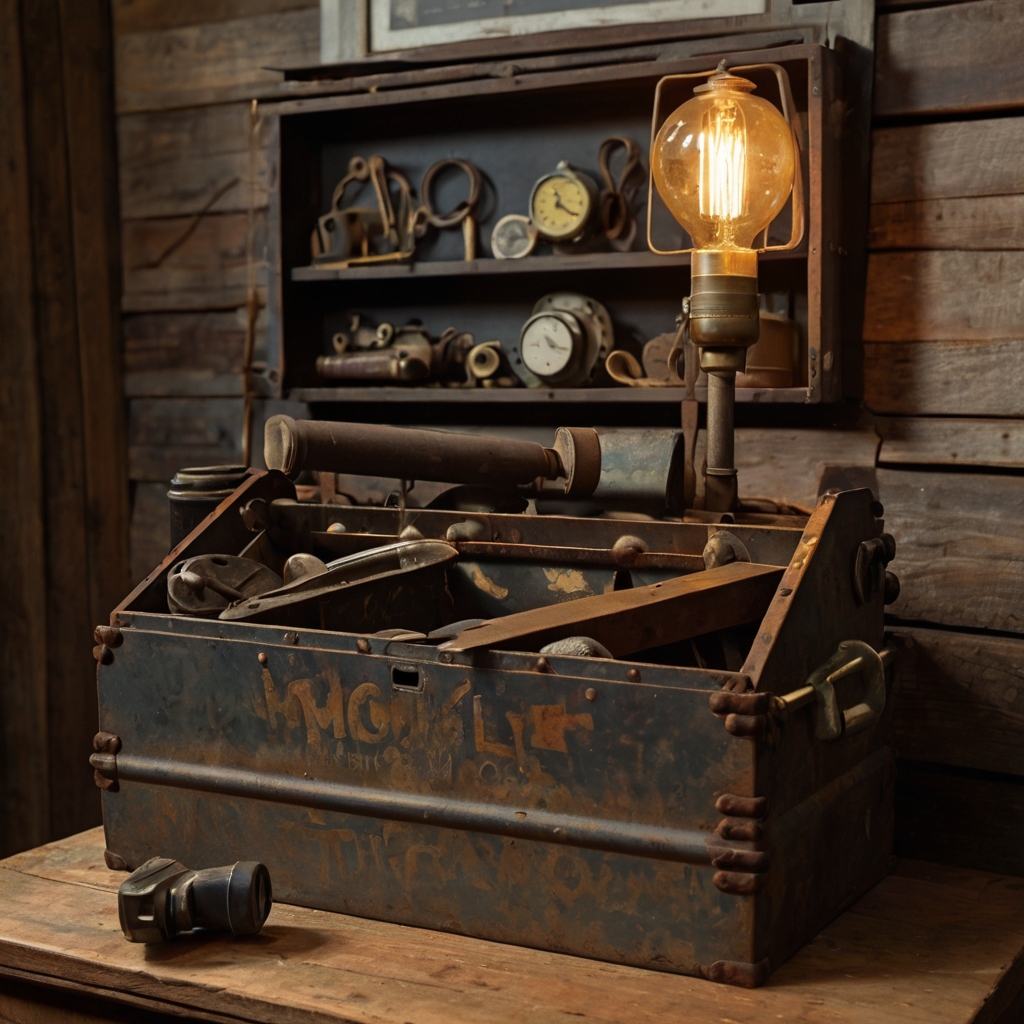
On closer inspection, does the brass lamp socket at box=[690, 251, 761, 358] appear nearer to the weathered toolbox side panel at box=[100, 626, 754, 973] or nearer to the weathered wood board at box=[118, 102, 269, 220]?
the weathered toolbox side panel at box=[100, 626, 754, 973]

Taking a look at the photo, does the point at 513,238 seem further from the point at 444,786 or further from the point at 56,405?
the point at 444,786

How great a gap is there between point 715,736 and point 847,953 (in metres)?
0.35

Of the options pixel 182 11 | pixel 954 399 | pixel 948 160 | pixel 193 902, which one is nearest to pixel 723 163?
pixel 948 160

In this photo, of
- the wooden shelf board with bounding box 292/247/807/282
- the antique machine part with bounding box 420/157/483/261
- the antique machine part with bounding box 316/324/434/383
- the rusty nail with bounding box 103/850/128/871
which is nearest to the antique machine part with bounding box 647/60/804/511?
the wooden shelf board with bounding box 292/247/807/282

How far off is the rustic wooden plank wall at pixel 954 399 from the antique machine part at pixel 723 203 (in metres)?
0.34

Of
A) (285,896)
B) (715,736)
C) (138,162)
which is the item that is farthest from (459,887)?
(138,162)

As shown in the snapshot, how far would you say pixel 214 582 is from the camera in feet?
5.82

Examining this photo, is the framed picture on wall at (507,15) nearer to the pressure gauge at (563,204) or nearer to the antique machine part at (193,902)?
the pressure gauge at (563,204)

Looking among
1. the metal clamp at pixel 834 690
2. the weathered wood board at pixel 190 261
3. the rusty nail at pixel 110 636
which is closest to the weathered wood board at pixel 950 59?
the metal clamp at pixel 834 690

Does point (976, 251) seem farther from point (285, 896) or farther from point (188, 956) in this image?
point (188, 956)

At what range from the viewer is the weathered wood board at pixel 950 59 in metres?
2.08

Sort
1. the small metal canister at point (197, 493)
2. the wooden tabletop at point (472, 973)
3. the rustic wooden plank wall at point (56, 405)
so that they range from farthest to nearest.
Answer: the rustic wooden plank wall at point (56, 405)
the small metal canister at point (197, 493)
the wooden tabletop at point (472, 973)

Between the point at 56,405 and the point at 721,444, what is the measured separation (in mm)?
1697

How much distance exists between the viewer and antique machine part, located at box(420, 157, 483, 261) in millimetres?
2535
